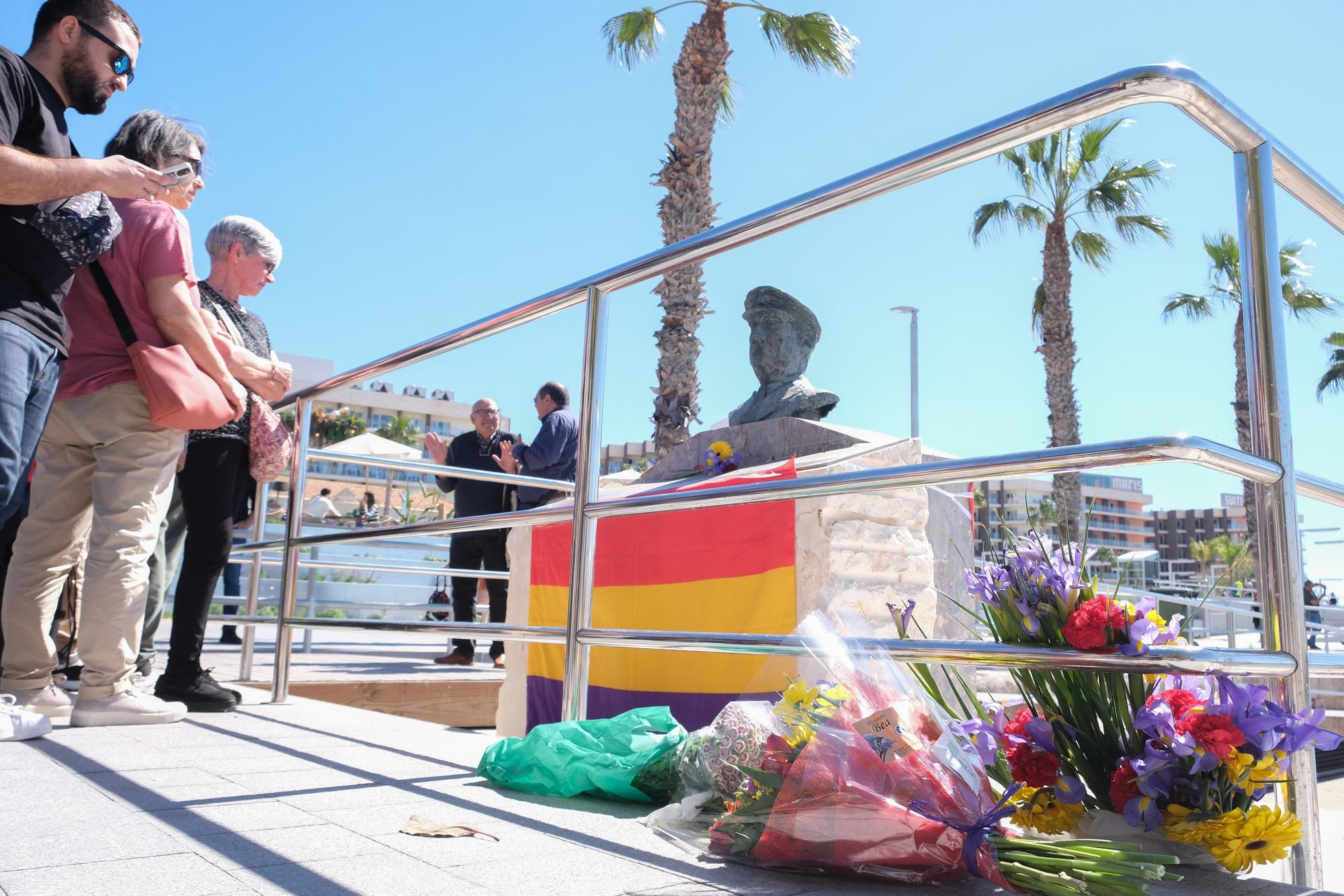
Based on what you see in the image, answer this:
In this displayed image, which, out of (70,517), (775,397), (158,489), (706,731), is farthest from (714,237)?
(775,397)

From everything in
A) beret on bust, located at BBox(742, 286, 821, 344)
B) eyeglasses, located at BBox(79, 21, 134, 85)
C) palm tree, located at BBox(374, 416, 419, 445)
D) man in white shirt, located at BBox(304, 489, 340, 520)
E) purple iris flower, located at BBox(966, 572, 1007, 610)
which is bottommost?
purple iris flower, located at BBox(966, 572, 1007, 610)

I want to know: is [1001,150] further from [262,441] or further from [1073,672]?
[262,441]

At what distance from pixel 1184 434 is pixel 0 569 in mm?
3465

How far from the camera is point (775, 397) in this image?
5750mm

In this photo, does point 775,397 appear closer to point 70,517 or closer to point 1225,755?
point 70,517

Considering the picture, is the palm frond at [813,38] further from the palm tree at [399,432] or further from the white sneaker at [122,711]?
the palm tree at [399,432]

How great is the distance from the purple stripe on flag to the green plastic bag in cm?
90

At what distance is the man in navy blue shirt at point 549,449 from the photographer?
20.6 ft

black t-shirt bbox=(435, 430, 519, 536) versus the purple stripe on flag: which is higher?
black t-shirt bbox=(435, 430, 519, 536)

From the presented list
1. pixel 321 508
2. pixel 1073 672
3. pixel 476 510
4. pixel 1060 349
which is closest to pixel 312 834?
pixel 1073 672

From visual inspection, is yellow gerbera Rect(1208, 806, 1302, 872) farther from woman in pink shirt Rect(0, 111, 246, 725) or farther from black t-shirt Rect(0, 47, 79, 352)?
woman in pink shirt Rect(0, 111, 246, 725)

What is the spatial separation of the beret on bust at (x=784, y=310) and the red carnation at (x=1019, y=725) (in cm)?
447

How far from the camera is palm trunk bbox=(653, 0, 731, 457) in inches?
420

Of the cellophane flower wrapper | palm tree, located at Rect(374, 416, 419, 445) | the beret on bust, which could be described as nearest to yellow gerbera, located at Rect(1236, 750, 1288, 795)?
the cellophane flower wrapper
